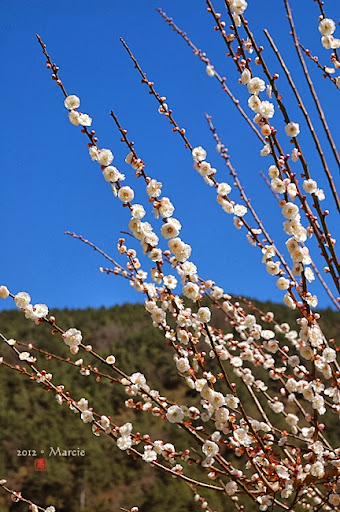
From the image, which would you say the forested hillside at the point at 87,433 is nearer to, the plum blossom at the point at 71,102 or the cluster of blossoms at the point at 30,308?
the cluster of blossoms at the point at 30,308

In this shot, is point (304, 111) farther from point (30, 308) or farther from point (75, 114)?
point (30, 308)

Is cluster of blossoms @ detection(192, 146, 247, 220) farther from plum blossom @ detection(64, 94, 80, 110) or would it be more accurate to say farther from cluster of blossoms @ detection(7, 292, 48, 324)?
cluster of blossoms @ detection(7, 292, 48, 324)

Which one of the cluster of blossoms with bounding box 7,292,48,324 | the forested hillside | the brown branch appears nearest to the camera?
the brown branch

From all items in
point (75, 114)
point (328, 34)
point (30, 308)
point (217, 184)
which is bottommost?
point (30, 308)

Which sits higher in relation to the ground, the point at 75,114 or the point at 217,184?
the point at 75,114

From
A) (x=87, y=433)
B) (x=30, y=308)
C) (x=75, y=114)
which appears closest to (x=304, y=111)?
(x=75, y=114)

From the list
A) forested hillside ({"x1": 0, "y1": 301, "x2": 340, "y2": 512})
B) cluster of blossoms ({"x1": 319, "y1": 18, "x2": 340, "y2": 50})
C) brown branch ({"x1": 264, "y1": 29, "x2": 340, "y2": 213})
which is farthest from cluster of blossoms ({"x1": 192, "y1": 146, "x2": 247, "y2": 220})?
forested hillside ({"x1": 0, "y1": 301, "x2": 340, "y2": 512})

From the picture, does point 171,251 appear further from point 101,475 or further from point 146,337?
point 146,337

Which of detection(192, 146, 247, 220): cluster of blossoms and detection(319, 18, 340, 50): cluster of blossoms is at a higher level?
detection(319, 18, 340, 50): cluster of blossoms

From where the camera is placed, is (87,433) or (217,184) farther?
(87,433)

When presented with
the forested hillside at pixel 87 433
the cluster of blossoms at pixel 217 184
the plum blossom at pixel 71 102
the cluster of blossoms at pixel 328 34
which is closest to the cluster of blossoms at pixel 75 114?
the plum blossom at pixel 71 102

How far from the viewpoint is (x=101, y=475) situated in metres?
7.06

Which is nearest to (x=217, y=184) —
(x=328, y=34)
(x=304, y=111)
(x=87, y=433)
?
(x=304, y=111)

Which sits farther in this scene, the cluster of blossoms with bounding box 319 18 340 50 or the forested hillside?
the forested hillside
